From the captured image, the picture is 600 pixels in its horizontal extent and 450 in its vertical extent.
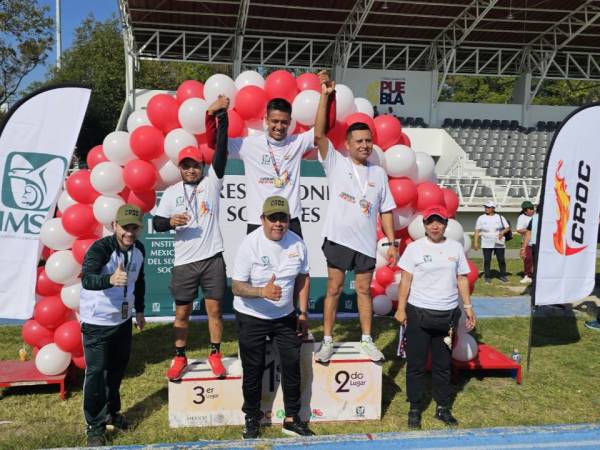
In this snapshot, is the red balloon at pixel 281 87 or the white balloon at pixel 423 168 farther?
the white balloon at pixel 423 168

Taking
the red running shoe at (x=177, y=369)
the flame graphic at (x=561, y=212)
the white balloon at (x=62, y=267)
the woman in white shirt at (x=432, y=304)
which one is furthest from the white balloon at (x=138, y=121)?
the flame graphic at (x=561, y=212)

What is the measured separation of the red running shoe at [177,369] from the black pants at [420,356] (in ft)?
5.88

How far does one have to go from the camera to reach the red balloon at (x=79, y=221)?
16.4ft

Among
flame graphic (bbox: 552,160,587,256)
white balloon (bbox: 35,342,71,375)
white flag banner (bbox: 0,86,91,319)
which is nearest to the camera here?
white flag banner (bbox: 0,86,91,319)

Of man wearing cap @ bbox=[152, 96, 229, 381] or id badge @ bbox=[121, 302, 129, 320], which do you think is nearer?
id badge @ bbox=[121, 302, 129, 320]

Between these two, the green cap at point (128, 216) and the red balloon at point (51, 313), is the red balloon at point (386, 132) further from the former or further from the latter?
the red balloon at point (51, 313)

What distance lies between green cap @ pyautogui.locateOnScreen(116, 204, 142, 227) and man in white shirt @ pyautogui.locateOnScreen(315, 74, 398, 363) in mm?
1573

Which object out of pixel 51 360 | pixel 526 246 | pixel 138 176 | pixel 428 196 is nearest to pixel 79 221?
pixel 138 176

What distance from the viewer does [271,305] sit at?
373 centimetres

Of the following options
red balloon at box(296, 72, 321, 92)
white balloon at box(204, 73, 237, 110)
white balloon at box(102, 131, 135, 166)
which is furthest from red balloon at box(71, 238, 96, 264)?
red balloon at box(296, 72, 321, 92)

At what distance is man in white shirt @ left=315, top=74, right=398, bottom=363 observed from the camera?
14.4 feet

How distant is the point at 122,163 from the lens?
5277mm

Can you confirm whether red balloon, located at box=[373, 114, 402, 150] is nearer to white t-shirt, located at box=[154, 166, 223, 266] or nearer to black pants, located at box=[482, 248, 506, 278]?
white t-shirt, located at box=[154, 166, 223, 266]

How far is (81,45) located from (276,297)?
38.2 metres
